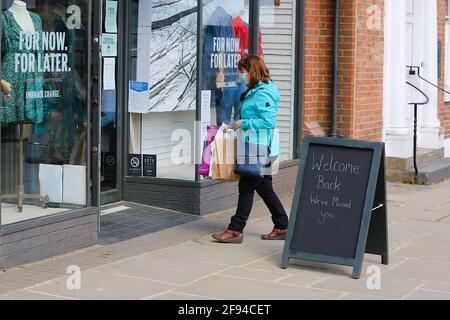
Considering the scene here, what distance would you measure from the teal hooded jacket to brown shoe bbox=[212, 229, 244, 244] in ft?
3.06

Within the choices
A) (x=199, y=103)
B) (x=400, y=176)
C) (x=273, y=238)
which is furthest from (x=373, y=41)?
(x=273, y=238)

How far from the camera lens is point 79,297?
685cm

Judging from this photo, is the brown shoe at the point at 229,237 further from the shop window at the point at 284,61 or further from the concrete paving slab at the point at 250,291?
the shop window at the point at 284,61

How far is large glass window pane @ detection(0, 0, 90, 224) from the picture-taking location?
7.91 m

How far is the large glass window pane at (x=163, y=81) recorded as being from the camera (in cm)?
1058

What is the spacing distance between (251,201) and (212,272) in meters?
1.32

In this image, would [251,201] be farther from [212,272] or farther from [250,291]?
[250,291]

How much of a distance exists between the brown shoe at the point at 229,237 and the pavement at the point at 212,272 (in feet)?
0.26

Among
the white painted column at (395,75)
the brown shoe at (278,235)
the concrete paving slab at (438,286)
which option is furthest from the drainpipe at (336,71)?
the concrete paving slab at (438,286)

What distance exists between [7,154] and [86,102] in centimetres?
100

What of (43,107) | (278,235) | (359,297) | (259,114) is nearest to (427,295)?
(359,297)

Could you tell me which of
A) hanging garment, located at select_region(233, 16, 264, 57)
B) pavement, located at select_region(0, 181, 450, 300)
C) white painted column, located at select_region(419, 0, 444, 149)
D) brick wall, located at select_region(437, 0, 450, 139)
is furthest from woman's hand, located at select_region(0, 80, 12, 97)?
brick wall, located at select_region(437, 0, 450, 139)

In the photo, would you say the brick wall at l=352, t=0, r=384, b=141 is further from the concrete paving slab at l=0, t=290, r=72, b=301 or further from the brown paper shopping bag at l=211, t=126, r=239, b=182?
the concrete paving slab at l=0, t=290, r=72, b=301
